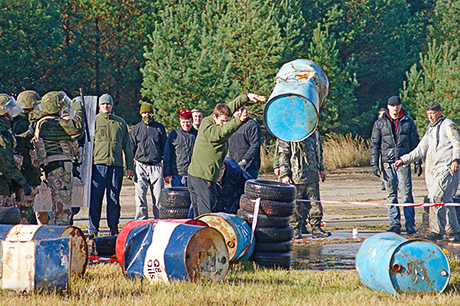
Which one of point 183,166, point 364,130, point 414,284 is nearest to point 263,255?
point 414,284

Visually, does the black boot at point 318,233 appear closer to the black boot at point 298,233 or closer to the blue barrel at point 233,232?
the black boot at point 298,233

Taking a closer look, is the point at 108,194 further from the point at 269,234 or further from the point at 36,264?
the point at 36,264

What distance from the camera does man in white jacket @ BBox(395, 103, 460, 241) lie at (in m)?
10.0

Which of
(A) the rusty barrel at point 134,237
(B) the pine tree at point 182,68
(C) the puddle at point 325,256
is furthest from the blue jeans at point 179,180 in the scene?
(B) the pine tree at point 182,68

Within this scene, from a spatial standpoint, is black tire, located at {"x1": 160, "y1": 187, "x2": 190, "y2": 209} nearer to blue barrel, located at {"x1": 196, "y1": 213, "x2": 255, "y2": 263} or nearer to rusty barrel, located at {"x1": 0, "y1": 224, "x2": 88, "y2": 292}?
blue barrel, located at {"x1": 196, "y1": 213, "x2": 255, "y2": 263}

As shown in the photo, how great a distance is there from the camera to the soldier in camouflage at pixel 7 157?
7598 mm

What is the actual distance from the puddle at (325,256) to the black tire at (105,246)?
2.30m

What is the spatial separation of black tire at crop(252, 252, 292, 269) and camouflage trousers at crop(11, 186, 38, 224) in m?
3.06

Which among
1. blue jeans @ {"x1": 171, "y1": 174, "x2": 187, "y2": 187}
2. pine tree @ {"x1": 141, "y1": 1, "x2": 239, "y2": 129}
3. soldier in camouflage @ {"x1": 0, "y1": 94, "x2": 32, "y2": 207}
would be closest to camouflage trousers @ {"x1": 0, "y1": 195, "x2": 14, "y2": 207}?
soldier in camouflage @ {"x1": 0, "y1": 94, "x2": 32, "y2": 207}

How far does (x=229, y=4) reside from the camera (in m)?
31.6

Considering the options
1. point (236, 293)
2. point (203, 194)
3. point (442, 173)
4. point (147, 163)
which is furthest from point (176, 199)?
point (442, 173)

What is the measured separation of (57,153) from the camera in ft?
29.2

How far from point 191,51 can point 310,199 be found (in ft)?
62.1

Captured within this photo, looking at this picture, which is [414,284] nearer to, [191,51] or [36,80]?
[191,51]
